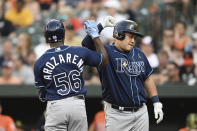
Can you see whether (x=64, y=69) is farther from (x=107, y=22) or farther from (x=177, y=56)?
(x=177, y=56)

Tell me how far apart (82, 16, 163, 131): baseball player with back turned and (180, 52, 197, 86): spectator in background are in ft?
11.7

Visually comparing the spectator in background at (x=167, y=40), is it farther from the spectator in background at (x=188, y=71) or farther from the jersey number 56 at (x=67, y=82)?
the jersey number 56 at (x=67, y=82)

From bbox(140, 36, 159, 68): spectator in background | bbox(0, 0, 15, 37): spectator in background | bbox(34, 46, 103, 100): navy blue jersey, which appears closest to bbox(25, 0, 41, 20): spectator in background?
bbox(0, 0, 15, 37): spectator in background

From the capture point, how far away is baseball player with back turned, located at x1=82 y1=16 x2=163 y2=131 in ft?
20.1

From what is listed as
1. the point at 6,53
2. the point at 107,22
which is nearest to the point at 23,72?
the point at 6,53

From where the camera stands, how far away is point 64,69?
5.54m

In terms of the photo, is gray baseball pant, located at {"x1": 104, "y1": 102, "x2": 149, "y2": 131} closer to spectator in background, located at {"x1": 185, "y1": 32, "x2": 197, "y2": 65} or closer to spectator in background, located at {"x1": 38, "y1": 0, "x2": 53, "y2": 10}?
spectator in background, located at {"x1": 185, "y1": 32, "x2": 197, "y2": 65}

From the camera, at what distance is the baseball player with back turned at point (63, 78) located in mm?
5551

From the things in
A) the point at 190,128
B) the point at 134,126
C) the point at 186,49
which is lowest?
the point at 190,128

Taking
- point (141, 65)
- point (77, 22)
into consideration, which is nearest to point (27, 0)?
point (77, 22)

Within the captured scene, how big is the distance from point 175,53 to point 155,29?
784mm

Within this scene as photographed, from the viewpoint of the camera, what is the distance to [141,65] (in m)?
6.27

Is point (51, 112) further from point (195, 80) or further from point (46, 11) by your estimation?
point (46, 11)

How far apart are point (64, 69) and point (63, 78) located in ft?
0.33
